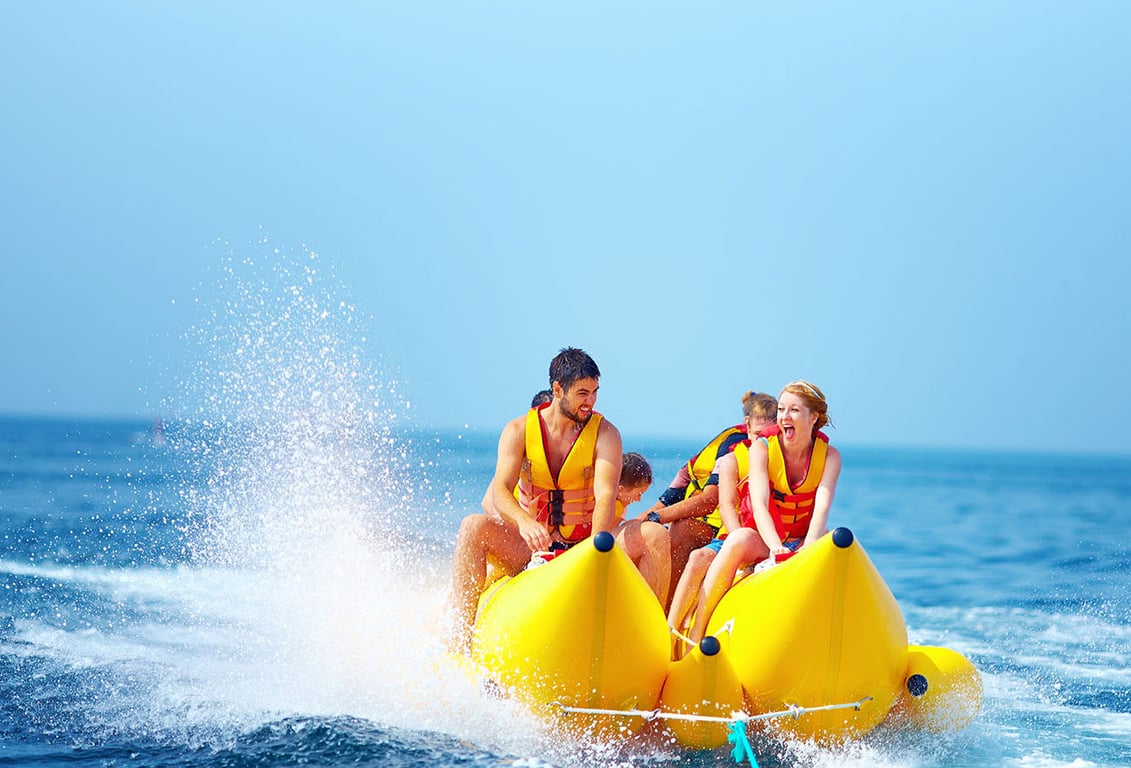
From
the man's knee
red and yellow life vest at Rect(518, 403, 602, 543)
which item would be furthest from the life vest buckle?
the man's knee

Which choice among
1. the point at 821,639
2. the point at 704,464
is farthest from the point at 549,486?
the point at 821,639

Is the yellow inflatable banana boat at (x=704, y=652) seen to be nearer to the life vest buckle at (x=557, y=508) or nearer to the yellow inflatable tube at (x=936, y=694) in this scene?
the yellow inflatable tube at (x=936, y=694)

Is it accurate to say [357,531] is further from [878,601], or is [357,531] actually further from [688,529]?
[878,601]

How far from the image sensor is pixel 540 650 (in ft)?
12.5

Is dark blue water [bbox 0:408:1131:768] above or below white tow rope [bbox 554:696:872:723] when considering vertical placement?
below

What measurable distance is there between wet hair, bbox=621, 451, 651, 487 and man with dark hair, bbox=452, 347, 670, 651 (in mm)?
426

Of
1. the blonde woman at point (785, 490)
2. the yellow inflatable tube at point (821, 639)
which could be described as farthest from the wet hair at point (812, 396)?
the yellow inflatable tube at point (821, 639)

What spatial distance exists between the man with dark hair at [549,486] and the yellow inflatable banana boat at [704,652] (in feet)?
1.36

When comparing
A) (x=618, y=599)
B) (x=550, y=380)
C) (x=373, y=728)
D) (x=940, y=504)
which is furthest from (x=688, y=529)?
(x=940, y=504)

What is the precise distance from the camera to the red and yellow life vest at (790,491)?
14.5 feet

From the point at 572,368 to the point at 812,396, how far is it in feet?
3.10

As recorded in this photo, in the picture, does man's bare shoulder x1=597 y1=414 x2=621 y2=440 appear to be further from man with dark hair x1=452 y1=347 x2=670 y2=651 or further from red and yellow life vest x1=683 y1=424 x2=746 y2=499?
red and yellow life vest x1=683 y1=424 x2=746 y2=499

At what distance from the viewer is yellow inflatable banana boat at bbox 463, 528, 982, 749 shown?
3.78 meters

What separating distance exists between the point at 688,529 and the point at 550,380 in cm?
100
